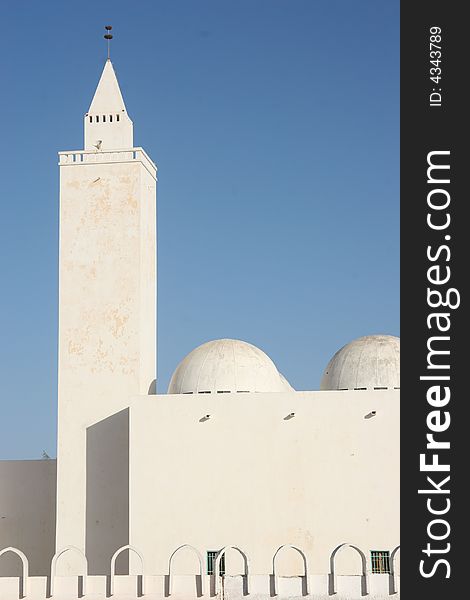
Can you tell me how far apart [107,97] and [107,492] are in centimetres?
968

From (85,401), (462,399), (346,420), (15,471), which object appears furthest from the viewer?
(15,471)

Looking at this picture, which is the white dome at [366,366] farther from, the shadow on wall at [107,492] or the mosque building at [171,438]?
the shadow on wall at [107,492]

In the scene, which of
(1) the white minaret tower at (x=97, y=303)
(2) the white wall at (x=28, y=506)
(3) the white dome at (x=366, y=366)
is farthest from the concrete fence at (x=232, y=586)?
(2) the white wall at (x=28, y=506)

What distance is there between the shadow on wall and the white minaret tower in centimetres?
13

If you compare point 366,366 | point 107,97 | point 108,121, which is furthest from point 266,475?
point 107,97

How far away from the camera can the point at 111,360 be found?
25.7 meters

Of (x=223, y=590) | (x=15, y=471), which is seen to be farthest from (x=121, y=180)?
(x=223, y=590)

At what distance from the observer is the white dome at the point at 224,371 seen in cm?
2522

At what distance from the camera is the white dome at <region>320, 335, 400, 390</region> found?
994 inches

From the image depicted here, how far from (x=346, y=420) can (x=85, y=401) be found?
6.20 metres

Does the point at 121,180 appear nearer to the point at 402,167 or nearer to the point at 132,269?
the point at 132,269

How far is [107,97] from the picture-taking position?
2714 cm

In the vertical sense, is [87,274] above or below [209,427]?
above

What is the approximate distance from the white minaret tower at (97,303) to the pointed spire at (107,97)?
3.38ft
